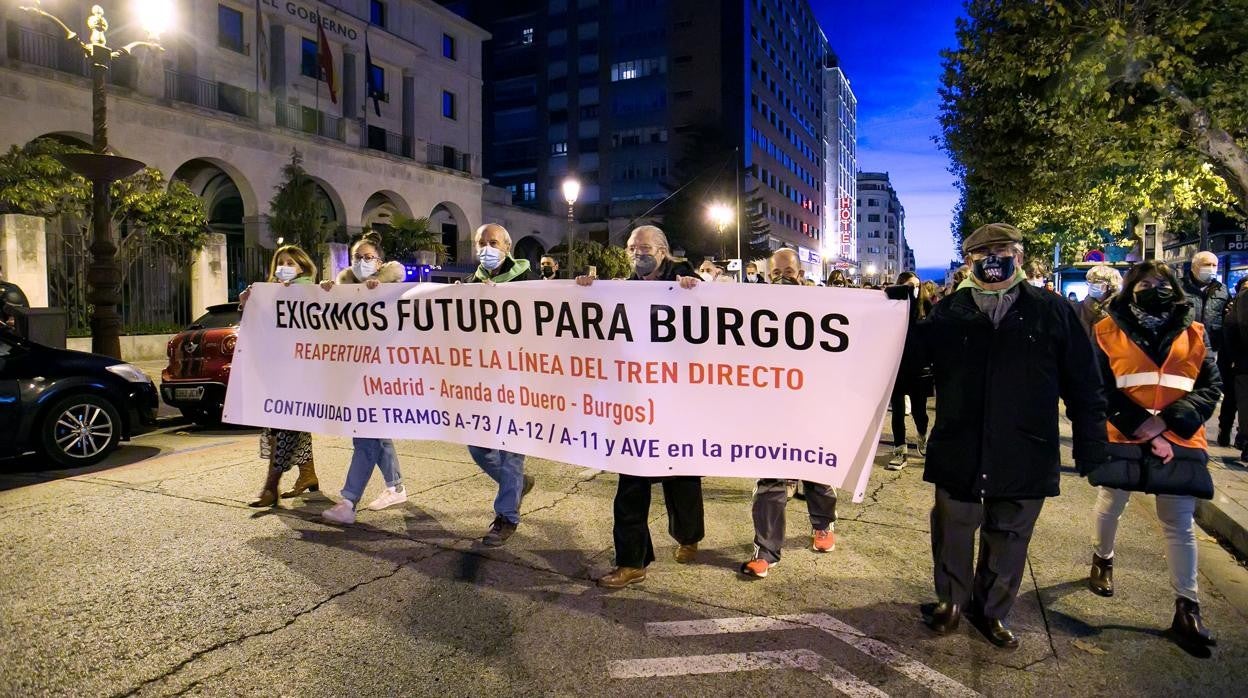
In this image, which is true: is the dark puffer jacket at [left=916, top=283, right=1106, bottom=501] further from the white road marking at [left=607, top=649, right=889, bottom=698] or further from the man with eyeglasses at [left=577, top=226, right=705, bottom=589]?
the man with eyeglasses at [left=577, top=226, right=705, bottom=589]

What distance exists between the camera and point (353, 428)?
5000 millimetres

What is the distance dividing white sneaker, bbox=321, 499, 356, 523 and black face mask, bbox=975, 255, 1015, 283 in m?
4.16

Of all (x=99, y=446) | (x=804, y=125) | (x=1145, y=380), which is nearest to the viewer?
(x=1145, y=380)

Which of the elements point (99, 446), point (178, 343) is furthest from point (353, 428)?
point (178, 343)

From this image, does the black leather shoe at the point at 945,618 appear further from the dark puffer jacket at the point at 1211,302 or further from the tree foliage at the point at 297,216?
the tree foliage at the point at 297,216

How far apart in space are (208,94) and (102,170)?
1650cm

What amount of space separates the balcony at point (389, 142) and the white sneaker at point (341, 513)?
87.2 ft

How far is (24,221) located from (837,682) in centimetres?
1656

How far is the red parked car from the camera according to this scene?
352 inches

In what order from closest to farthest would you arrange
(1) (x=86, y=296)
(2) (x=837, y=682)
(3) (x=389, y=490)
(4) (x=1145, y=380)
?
1. (2) (x=837, y=682)
2. (4) (x=1145, y=380)
3. (3) (x=389, y=490)
4. (1) (x=86, y=296)

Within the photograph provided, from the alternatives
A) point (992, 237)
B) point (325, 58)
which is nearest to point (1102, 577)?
point (992, 237)

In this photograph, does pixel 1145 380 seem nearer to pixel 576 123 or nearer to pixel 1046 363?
pixel 1046 363

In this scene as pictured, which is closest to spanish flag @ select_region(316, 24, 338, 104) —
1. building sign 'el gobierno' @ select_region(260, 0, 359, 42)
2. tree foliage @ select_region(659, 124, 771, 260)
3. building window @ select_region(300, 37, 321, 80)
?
building sign 'el gobierno' @ select_region(260, 0, 359, 42)

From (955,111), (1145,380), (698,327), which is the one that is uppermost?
(955,111)
